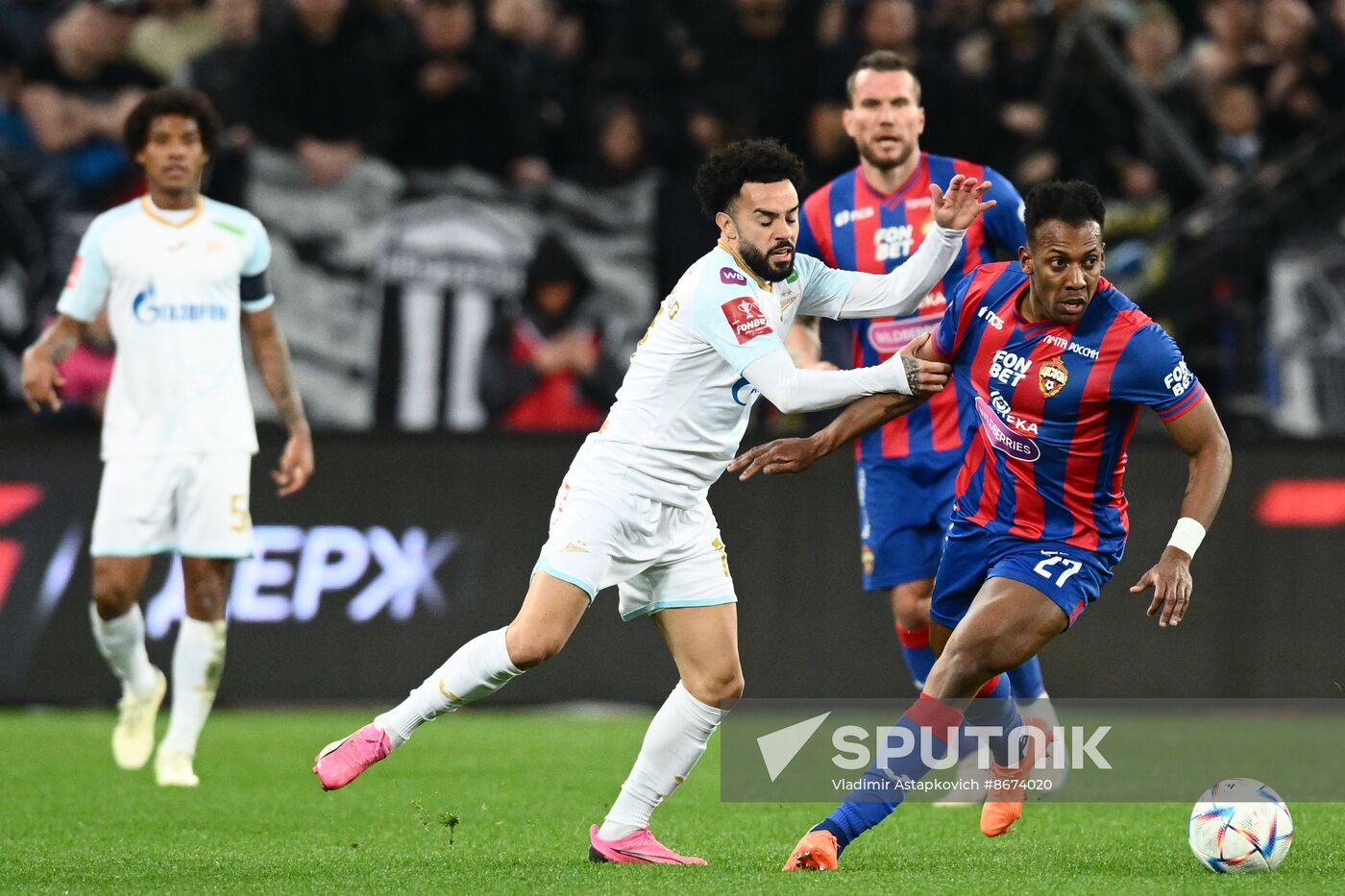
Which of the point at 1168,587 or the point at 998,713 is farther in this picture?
the point at 998,713

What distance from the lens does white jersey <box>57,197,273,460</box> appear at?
803 centimetres

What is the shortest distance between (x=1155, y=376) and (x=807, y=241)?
7.37ft

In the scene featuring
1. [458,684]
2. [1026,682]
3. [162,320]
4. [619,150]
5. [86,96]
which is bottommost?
[1026,682]

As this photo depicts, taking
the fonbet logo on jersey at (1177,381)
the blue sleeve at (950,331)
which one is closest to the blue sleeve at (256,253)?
the blue sleeve at (950,331)

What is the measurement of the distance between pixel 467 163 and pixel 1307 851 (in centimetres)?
822

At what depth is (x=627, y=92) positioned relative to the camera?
13.0 m

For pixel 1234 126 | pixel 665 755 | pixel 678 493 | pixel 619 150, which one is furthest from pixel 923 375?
pixel 1234 126

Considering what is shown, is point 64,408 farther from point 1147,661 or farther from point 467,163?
point 1147,661

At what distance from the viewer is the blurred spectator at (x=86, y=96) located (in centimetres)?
1236

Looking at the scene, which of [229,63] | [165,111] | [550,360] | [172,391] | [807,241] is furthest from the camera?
[229,63]

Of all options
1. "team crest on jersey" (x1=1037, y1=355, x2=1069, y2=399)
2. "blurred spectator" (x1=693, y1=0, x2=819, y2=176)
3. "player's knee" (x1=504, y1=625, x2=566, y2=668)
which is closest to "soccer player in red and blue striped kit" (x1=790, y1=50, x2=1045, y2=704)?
"team crest on jersey" (x1=1037, y1=355, x2=1069, y2=399)

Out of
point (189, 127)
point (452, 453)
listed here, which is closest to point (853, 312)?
point (189, 127)

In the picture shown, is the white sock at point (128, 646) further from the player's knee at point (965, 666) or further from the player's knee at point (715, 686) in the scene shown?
the player's knee at point (965, 666)

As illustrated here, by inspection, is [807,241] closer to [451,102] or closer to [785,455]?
[785,455]
